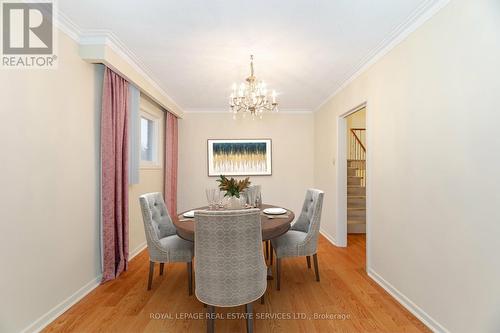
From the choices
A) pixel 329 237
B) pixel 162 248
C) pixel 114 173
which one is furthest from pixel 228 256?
pixel 329 237

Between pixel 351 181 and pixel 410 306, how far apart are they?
3.09m

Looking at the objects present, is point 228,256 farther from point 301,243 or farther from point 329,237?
point 329,237

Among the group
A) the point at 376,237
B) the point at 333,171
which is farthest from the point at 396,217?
the point at 333,171

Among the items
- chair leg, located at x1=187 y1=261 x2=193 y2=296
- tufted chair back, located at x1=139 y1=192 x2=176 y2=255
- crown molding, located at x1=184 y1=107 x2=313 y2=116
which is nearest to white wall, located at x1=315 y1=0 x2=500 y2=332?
chair leg, located at x1=187 y1=261 x2=193 y2=296

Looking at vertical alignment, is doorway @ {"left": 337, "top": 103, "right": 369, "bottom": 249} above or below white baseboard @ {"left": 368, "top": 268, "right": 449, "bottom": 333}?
above

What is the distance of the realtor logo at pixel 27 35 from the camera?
1.72 m

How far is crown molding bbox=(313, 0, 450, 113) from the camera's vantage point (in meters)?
1.88

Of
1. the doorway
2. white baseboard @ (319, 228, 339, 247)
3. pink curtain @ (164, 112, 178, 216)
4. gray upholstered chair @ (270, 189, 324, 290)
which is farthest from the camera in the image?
pink curtain @ (164, 112, 178, 216)

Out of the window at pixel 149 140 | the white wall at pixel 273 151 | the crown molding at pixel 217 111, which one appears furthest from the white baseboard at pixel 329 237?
the window at pixel 149 140

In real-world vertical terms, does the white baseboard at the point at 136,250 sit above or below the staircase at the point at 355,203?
below

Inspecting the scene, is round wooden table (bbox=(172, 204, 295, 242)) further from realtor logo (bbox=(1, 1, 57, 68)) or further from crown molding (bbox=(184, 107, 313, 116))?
crown molding (bbox=(184, 107, 313, 116))

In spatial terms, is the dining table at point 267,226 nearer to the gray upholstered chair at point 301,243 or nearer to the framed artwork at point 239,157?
the gray upholstered chair at point 301,243

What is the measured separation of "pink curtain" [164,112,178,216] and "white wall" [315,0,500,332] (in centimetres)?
347

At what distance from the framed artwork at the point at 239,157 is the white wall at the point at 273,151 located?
11cm
